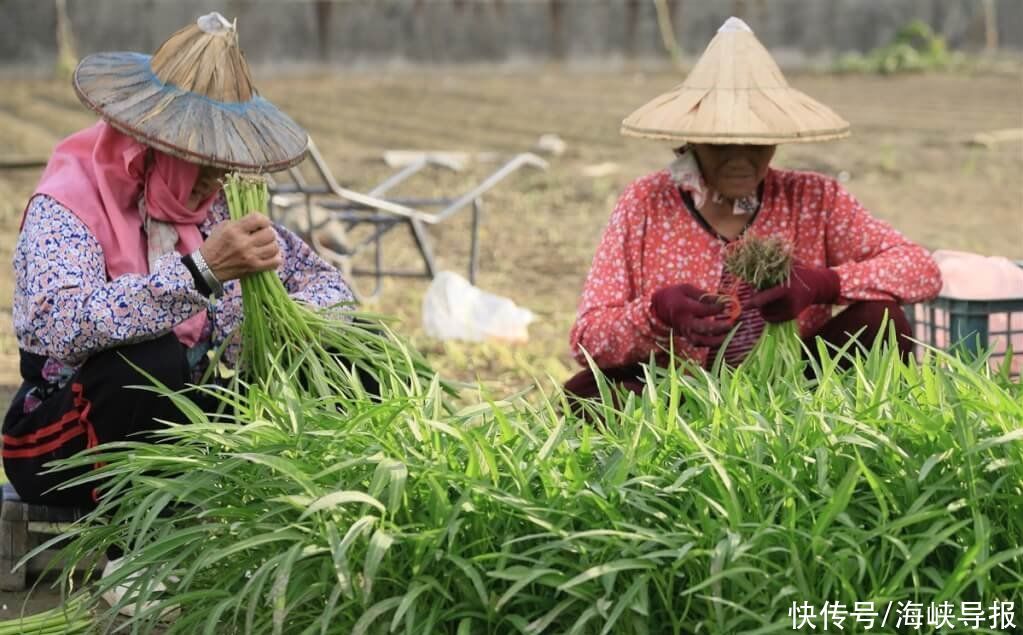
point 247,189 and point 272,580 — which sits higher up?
point 247,189

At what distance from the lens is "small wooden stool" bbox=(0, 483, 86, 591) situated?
3338 mm

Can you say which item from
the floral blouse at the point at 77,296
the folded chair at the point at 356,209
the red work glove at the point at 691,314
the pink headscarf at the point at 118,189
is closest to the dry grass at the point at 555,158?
the folded chair at the point at 356,209

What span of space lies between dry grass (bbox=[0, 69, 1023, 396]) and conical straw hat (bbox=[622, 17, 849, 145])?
1.22 m

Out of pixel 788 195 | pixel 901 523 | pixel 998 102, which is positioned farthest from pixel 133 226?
pixel 998 102

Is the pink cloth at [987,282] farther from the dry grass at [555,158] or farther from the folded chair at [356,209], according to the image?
the folded chair at [356,209]

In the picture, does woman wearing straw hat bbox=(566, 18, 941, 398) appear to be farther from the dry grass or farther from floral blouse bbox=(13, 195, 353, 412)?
the dry grass

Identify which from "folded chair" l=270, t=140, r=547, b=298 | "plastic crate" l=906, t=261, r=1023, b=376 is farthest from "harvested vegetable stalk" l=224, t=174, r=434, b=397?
"folded chair" l=270, t=140, r=547, b=298

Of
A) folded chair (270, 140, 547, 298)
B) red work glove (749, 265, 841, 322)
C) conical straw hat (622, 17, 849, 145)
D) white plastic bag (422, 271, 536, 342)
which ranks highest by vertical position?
conical straw hat (622, 17, 849, 145)

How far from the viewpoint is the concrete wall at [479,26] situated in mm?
13656

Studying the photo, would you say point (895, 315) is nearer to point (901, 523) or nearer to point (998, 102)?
point (901, 523)

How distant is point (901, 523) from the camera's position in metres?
2.29

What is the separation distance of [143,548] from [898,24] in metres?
15.1

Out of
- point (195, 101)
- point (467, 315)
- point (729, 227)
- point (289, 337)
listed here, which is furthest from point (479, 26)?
point (289, 337)

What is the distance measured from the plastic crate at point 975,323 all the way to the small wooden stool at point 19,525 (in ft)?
6.53
